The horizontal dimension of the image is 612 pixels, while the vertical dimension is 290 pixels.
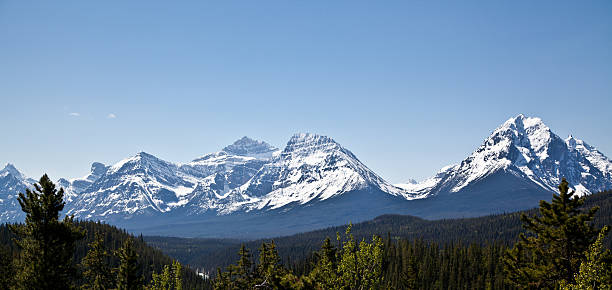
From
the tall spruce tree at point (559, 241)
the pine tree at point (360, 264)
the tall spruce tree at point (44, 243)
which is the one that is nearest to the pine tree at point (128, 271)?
the tall spruce tree at point (44, 243)

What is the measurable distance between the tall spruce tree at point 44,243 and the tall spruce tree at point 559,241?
35.4m

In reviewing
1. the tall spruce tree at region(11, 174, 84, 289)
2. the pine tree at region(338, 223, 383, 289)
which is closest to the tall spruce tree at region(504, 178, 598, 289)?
the pine tree at region(338, 223, 383, 289)

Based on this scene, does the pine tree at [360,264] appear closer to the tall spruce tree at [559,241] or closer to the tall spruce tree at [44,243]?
the tall spruce tree at [559,241]

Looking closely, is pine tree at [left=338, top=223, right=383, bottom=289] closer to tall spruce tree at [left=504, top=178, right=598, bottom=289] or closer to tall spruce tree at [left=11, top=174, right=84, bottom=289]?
tall spruce tree at [left=504, top=178, right=598, bottom=289]

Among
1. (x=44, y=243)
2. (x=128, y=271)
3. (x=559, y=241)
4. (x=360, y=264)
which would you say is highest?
(x=44, y=243)

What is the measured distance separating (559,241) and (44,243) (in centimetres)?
3894

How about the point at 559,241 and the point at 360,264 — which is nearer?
the point at 559,241

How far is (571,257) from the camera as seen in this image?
3400cm

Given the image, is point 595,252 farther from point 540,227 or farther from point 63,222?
point 63,222

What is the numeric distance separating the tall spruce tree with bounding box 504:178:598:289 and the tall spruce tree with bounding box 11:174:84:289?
116 feet

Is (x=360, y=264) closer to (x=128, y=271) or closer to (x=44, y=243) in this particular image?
(x=128, y=271)

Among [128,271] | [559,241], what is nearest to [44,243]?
[128,271]

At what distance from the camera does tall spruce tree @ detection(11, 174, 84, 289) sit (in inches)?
1368

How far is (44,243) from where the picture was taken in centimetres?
3541
